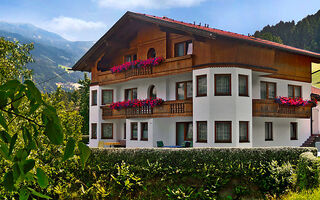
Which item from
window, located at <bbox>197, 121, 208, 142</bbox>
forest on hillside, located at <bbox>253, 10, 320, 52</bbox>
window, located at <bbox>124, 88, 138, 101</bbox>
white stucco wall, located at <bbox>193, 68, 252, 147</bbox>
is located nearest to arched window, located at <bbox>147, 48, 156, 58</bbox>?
window, located at <bbox>124, 88, 138, 101</bbox>

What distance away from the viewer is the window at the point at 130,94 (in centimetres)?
3194

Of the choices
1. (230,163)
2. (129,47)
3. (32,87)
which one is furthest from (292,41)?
(32,87)

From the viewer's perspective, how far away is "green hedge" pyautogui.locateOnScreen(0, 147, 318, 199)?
60.1 feet

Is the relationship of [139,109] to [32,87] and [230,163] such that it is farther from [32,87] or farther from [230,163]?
[32,87]

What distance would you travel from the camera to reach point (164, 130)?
28625 mm

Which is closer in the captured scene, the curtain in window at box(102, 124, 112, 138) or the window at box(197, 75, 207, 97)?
the window at box(197, 75, 207, 97)

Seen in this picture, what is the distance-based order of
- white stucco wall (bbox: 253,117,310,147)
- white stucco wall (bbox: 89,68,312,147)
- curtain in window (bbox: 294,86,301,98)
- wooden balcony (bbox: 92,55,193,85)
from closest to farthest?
white stucco wall (bbox: 89,68,312,147)
wooden balcony (bbox: 92,55,193,85)
white stucco wall (bbox: 253,117,310,147)
curtain in window (bbox: 294,86,301,98)

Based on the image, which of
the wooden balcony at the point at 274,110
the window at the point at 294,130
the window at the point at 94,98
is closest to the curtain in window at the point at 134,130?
the window at the point at 94,98

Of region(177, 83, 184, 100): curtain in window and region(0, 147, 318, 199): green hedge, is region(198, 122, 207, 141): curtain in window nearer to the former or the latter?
region(177, 83, 184, 100): curtain in window

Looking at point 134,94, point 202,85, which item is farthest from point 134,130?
point 202,85

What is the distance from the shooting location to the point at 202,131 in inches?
974

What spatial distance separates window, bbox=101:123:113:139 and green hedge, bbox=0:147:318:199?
12.6 metres

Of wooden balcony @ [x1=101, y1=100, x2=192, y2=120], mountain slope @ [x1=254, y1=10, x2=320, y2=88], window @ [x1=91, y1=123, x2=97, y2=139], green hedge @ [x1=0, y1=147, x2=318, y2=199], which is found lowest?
green hedge @ [x1=0, y1=147, x2=318, y2=199]

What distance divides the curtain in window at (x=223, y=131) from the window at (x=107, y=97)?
12.6 m
